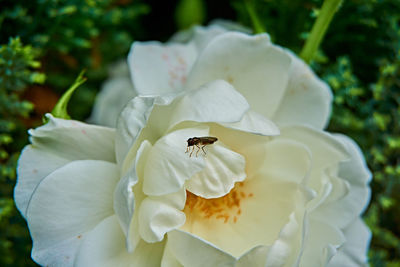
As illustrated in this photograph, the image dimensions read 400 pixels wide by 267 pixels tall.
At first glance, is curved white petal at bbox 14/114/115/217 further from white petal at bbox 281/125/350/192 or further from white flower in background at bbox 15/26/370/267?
white petal at bbox 281/125/350/192

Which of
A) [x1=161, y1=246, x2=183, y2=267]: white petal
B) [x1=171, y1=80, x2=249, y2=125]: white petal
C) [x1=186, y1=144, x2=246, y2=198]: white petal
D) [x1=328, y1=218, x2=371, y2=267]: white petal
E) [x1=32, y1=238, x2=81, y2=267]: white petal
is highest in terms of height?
[x1=171, y1=80, x2=249, y2=125]: white petal

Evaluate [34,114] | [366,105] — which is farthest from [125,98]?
[366,105]

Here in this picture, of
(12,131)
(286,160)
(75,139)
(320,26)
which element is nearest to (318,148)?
(286,160)

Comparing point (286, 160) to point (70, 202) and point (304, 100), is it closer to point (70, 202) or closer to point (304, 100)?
point (304, 100)

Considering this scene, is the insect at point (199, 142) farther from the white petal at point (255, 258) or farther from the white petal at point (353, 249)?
the white petal at point (353, 249)

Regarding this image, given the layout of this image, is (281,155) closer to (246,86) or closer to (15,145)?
(246,86)

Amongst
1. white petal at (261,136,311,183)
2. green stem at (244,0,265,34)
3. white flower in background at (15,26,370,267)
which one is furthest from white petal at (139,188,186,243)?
green stem at (244,0,265,34)

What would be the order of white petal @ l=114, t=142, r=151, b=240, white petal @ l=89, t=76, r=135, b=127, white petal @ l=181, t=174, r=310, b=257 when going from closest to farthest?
white petal @ l=114, t=142, r=151, b=240, white petal @ l=181, t=174, r=310, b=257, white petal @ l=89, t=76, r=135, b=127
